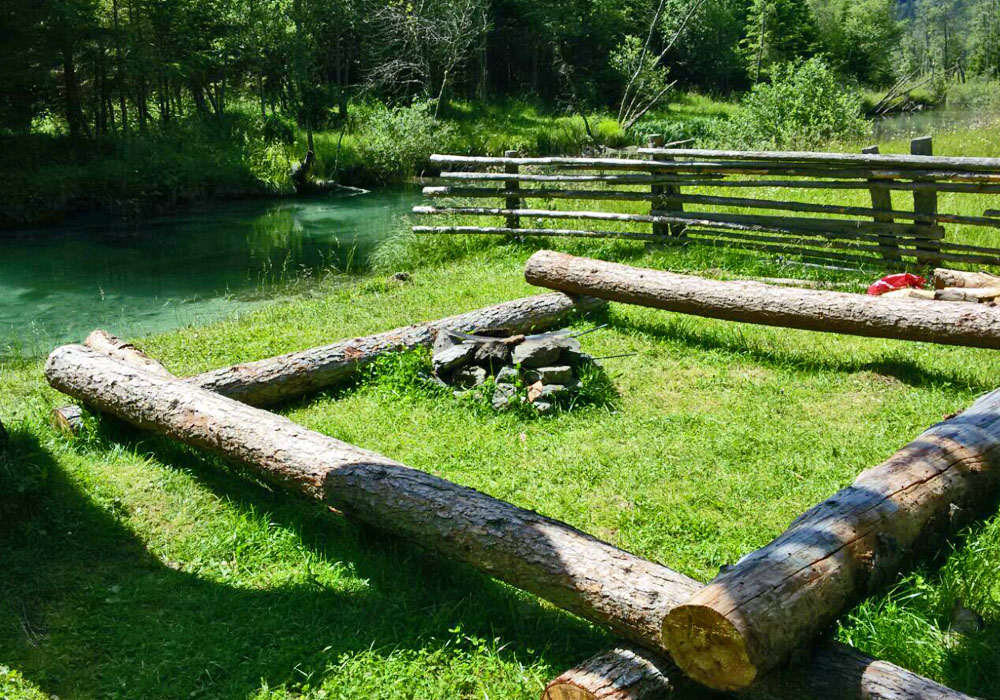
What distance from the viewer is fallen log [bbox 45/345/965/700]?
9.91 feet

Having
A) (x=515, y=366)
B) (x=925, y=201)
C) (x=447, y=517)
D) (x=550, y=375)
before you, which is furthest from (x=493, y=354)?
(x=925, y=201)

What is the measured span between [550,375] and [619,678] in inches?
127

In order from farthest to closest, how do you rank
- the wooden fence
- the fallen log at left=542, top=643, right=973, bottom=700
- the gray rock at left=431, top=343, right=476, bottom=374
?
the wooden fence < the gray rock at left=431, top=343, right=476, bottom=374 < the fallen log at left=542, top=643, right=973, bottom=700

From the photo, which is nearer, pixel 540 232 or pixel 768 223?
pixel 768 223

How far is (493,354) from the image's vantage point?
6.20 metres

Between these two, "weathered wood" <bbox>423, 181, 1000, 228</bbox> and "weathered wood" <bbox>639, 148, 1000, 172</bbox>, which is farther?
"weathered wood" <bbox>423, 181, 1000, 228</bbox>

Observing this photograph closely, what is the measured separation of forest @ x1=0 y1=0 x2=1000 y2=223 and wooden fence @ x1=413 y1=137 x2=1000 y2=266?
26.5 feet

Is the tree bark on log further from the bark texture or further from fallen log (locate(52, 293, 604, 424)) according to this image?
fallen log (locate(52, 293, 604, 424))

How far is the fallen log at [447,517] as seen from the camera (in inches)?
119

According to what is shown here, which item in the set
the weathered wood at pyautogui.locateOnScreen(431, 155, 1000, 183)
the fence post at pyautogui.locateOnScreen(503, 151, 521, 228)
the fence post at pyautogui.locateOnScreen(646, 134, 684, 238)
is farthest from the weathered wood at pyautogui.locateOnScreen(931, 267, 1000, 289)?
the fence post at pyautogui.locateOnScreen(503, 151, 521, 228)

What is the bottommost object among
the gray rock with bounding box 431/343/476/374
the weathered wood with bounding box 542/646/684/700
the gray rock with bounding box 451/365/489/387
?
the weathered wood with bounding box 542/646/684/700

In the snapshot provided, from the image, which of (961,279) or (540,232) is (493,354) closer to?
(961,279)

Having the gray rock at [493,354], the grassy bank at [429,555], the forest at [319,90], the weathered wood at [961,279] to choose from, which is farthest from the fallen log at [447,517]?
the forest at [319,90]

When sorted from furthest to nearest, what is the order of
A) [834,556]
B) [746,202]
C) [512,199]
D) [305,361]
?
1. [512,199]
2. [746,202]
3. [305,361]
4. [834,556]
